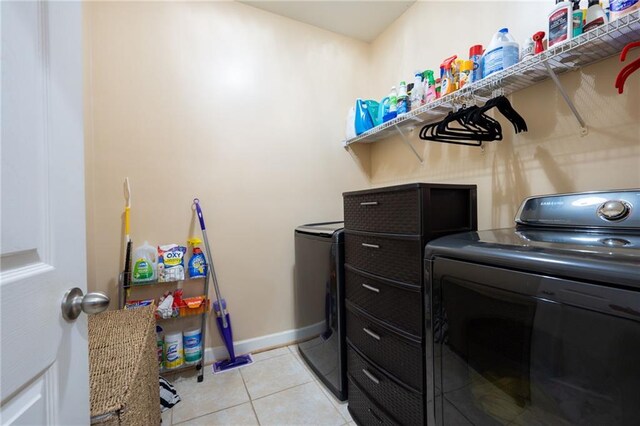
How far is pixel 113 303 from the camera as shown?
1.72 meters

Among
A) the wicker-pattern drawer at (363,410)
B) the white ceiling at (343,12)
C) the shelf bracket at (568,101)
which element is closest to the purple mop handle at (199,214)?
the wicker-pattern drawer at (363,410)

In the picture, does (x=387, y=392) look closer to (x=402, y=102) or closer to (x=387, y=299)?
(x=387, y=299)

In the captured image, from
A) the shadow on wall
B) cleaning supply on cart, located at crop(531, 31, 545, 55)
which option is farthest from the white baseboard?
cleaning supply on cart, located at crop(531, 31, 545, 55)

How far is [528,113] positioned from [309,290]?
1608mm

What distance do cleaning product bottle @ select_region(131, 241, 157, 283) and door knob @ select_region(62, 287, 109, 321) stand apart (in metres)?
1.27

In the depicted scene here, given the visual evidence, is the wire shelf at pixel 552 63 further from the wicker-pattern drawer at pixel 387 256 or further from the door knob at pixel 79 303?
the door knob at pixel 79 303

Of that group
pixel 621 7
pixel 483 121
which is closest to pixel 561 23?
pixel 621 7

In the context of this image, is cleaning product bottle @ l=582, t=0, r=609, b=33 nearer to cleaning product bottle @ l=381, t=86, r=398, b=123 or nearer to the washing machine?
cleaning product bottle @ l=381, t=86, r=398, b=123

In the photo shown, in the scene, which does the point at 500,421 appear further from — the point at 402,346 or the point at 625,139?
the point at 625,139

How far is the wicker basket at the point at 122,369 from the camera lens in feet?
2.47

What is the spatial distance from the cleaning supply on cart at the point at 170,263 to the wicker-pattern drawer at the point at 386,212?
114 cm

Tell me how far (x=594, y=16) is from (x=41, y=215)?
1705 mm

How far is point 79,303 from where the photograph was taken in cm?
52

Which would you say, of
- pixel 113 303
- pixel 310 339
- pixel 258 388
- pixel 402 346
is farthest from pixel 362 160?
pixel 113 303
